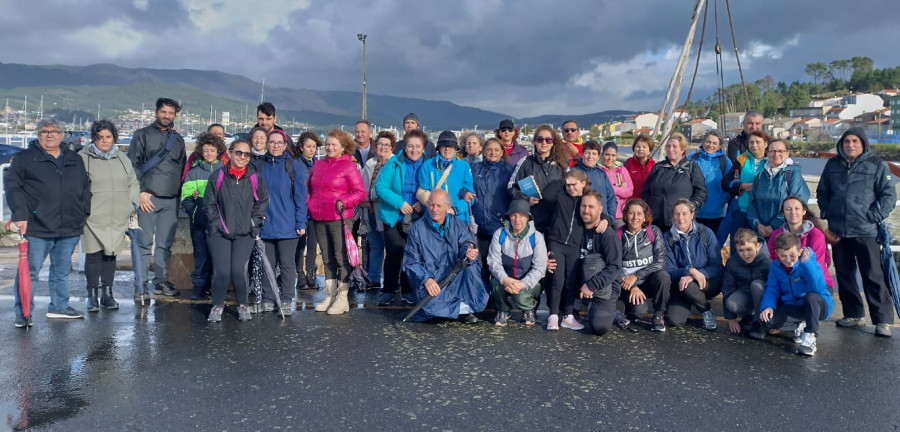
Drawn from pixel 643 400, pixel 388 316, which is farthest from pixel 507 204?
pixel 643 400

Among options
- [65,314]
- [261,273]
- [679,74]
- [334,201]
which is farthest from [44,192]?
[679,74]

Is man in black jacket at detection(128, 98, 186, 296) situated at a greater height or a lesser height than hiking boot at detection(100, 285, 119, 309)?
greater

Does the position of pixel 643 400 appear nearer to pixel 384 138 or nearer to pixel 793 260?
pixel 793 260

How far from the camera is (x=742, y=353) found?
4957 mm

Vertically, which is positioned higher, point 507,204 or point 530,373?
point 507,204

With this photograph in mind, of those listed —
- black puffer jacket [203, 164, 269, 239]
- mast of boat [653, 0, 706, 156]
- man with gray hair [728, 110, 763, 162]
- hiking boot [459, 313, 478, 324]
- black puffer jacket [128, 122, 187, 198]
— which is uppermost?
mast of boat [653, 0, 706, 156]

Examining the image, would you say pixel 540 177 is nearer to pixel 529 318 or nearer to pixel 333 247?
pixel 529 318

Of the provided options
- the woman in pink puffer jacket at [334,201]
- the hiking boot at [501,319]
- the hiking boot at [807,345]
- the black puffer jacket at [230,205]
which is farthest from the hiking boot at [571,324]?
the black puffer jacket at [230,205]

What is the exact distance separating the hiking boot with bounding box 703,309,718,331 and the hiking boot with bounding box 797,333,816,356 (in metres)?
0.77

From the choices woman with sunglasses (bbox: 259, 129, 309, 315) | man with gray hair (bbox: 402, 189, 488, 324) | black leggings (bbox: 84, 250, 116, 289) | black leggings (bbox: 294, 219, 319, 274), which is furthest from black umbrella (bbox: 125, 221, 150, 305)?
man with gray hair (bbox: 402, 189, 488, 324)

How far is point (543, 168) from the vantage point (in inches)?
244

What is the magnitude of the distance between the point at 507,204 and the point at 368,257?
188cm

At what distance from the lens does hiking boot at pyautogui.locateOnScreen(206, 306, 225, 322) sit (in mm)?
5750

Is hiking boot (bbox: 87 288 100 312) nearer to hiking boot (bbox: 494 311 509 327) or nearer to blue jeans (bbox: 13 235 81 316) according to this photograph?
blue jeans (bbox: 13 235 81 316)
